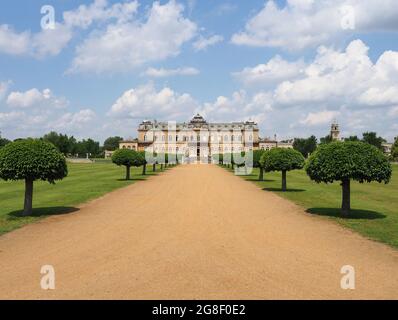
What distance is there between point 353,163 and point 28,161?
11.8m

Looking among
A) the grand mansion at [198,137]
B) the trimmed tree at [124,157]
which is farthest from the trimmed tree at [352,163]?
the grand mansion at [198,137]

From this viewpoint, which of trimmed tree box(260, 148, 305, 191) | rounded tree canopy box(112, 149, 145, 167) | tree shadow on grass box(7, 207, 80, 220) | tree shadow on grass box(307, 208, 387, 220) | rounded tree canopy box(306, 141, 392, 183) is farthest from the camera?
rounded tree canopy box(112, 149, 145, 167)

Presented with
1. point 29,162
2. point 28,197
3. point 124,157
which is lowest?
point 28,197

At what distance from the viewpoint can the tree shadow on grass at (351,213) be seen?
16875 millimetres

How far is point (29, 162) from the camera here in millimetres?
16125

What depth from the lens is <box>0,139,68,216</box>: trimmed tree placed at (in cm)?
1608

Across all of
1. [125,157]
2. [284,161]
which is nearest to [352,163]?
[284,161]

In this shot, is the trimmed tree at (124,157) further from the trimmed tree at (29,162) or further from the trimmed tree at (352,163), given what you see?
the trimmed tree at (352,163)

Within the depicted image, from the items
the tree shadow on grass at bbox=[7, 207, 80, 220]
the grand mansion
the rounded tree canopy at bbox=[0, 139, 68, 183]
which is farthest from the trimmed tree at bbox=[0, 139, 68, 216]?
the grand mansion

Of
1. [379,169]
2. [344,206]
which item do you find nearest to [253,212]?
[344,206]

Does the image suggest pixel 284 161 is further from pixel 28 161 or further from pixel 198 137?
pixel 198 137

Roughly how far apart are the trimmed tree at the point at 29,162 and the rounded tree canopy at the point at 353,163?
10.1 metres

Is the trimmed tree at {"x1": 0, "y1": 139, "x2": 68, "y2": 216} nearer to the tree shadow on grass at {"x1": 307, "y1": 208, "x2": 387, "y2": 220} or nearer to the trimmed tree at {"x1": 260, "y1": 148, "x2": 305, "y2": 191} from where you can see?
the tree shadow on grass at {"x1": 307, "y1": 208, "x2": 387, "y2": 220}

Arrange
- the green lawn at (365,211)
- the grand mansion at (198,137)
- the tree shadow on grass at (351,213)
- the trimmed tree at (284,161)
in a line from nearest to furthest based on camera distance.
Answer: the green lawn at (365,211) < the tree shadow on grass at (351,213) < the trimmed tree at (284,161) < the grand mansion at (198,137)
